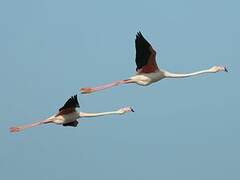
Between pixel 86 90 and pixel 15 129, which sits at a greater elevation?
pixel 86 90

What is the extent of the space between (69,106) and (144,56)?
217 inches

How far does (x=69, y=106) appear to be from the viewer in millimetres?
41281

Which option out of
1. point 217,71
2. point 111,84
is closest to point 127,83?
point 111,84

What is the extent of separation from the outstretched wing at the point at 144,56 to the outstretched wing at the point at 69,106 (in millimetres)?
3848

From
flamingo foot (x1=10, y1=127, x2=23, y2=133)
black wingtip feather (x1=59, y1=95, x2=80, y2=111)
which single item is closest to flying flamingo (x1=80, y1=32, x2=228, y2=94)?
black wingtip feather (x1=59, y1=95, x2=80, y2=111)

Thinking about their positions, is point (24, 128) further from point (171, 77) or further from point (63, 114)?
point (171, 77)

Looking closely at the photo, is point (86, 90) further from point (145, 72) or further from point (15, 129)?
point (15, 129)

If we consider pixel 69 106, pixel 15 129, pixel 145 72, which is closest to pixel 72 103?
pixel 69 106

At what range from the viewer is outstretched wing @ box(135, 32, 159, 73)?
36562mm

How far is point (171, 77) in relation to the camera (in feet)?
126

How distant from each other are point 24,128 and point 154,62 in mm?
7448

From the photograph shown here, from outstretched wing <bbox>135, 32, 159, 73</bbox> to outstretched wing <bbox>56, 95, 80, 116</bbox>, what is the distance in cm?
385

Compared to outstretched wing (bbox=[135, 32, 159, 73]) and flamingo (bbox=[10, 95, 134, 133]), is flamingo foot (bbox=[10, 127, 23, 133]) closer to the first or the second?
flamingo (bbox=[10, 95, 134, 133])

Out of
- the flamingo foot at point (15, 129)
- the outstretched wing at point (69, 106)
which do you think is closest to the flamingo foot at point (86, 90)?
the outstretched wing at point (69, 106)
